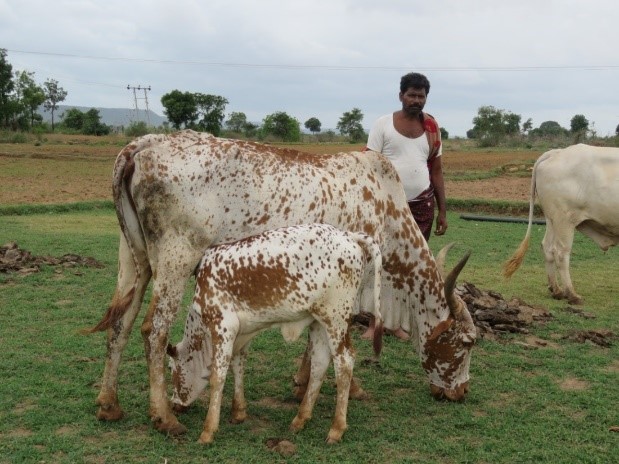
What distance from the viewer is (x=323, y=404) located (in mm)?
5664

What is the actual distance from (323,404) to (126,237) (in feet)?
6.61

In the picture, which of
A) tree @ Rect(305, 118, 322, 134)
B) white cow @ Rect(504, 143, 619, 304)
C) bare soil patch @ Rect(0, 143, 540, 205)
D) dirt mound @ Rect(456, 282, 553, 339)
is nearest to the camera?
dirt mound @ Rect(456, 282, 553, 339)

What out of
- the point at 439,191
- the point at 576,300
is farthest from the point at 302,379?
the point at 576,300

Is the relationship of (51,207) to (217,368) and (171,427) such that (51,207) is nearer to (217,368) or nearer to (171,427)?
(171,427)

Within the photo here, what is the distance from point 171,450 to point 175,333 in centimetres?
287

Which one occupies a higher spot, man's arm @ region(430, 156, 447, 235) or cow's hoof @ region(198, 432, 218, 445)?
man's arm @ region(430, 156, 447, 235)

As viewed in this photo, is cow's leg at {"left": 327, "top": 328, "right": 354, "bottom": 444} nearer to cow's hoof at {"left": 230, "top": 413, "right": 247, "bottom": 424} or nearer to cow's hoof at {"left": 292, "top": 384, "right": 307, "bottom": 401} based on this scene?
cow's hoof at {"left": 230, "top": 413, "right": 247, "bottom": 424}

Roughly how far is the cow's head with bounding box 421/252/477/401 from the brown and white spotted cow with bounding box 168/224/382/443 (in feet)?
3.17

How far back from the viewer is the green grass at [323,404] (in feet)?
15.4

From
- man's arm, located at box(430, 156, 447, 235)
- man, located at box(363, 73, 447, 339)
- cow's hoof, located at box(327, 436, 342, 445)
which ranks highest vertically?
man, located at box(363, 73, 447, 339)

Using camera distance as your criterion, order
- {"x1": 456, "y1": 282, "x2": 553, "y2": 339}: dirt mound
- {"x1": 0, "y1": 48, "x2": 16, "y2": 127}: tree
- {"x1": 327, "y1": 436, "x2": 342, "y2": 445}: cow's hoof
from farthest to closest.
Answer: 1. {"x1": 0, "y1": 48, "x2": 16, "y2": 127}: tree
2. {"x1": 456, "y1": 282, "x2": 553, "y2": 339}: dirt mound
3. {"x1": 327, "y1": 436, "x2": 342, "y2": 445}: cow's hoof

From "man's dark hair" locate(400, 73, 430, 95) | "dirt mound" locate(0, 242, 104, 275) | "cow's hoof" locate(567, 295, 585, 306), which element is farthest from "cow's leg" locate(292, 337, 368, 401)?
"dirt mound" locate(0, 242, 104, 275)

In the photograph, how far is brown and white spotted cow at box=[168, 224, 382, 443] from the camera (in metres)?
4.77

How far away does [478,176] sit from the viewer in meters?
27.0
